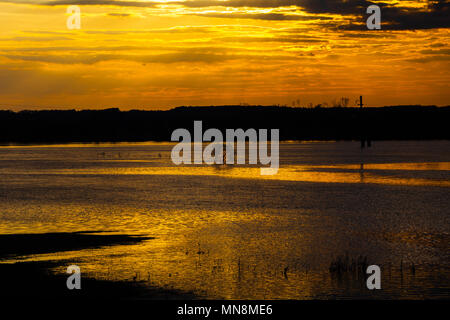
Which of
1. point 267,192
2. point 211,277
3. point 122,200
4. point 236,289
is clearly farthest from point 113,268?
point 267,192

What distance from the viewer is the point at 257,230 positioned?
121ft

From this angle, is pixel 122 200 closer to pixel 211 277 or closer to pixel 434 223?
pixel 434 223

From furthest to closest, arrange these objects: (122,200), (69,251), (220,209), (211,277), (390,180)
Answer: (390,180) < (122,200) < (220,209) < (69,251) < (211,277)

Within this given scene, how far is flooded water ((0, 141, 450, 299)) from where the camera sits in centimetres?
2331

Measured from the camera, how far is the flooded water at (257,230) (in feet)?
76.5

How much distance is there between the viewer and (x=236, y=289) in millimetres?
22234

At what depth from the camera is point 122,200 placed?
183 ft

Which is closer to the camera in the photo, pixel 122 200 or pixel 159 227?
pixel 159 227

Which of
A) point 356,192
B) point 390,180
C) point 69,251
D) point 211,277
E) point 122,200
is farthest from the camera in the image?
point 390,180
